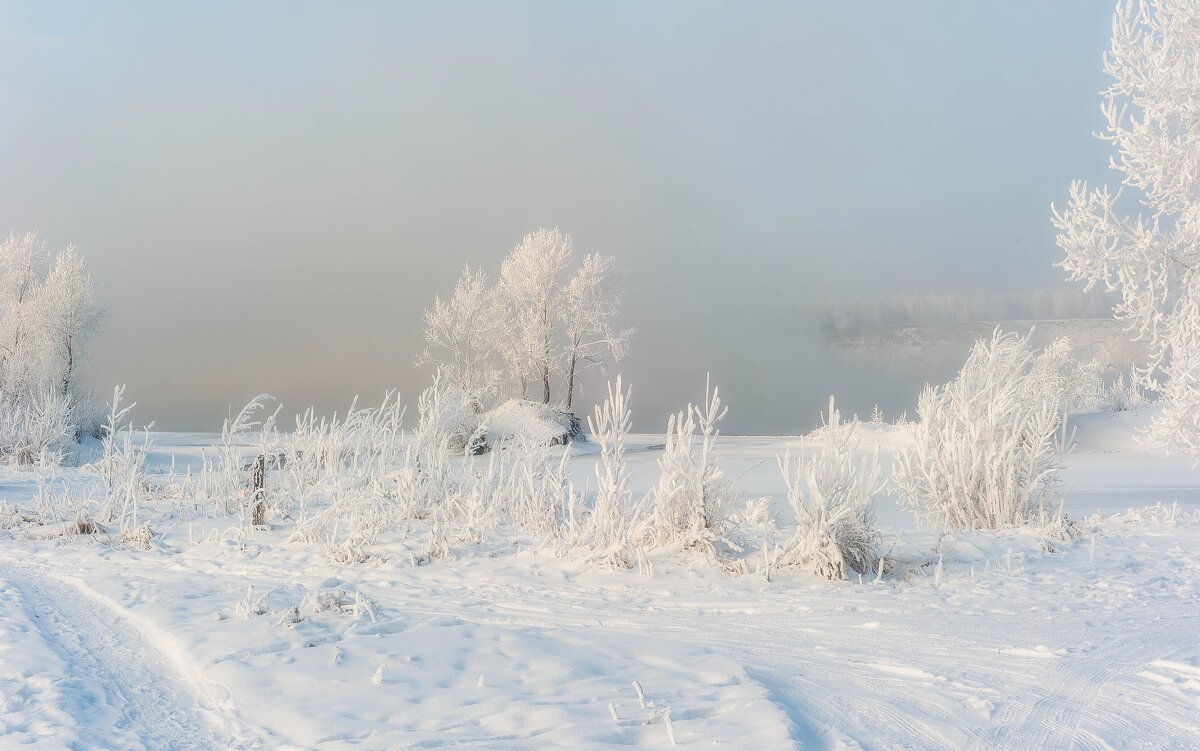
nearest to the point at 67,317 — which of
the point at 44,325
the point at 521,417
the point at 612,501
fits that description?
the point at 44,325

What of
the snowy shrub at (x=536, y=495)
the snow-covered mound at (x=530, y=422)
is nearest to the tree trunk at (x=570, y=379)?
the snow-covered mound at (x=530, y=422)

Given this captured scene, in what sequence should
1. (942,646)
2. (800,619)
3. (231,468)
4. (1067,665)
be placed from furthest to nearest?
(231,468) < (800,619) < (942,646) < (1067,665)

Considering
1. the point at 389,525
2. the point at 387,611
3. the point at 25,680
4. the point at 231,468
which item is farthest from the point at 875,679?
the point at 231,468

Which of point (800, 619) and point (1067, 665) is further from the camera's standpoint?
point (800, 619)

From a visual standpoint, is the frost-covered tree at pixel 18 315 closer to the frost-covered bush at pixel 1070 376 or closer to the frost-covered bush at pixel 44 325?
the frost-covered bush at pixel 44 325

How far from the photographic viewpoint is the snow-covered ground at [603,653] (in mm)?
2961

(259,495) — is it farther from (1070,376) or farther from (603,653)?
(1070,376)

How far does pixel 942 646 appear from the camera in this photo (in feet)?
13.8

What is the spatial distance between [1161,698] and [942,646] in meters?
1.01

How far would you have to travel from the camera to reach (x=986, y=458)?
26.1 feet

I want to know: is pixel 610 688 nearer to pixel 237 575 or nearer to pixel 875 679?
pixel 875 679

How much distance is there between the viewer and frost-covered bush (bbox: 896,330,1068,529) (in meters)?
8.01

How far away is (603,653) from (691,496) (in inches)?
112

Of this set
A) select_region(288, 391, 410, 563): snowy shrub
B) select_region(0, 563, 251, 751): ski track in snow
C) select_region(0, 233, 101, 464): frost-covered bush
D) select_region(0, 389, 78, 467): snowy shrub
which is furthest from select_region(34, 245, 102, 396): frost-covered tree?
select_region(0, 563, 251, 751): ski track in snow
